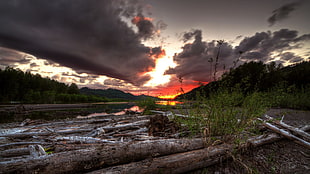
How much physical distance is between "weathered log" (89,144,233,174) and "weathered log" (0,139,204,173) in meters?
0.14

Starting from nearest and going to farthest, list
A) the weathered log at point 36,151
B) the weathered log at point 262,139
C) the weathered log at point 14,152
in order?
the weathered log at point 36,151 → the weathered log at point 14,152 → the weathered log at point 262,139

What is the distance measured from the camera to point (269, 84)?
50.4ft

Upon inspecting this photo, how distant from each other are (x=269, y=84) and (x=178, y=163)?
20191 millimetres

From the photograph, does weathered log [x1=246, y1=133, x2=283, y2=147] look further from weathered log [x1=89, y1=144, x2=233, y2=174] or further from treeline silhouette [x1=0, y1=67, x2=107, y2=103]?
treeline silhouette [x1=0, y1=67, x2=107, y2=103]

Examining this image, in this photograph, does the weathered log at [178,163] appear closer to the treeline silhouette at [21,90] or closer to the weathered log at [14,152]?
the weathered log at [14,152]

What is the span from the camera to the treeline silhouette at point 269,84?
3543 mm

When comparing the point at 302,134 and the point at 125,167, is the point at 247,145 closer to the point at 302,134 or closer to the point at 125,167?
the point at 302,134

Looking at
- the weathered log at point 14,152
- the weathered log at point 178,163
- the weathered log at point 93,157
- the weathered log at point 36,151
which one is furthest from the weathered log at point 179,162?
the weathered log at point 14,152

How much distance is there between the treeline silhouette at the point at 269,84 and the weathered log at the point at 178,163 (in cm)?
165

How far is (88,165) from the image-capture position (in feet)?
5.91

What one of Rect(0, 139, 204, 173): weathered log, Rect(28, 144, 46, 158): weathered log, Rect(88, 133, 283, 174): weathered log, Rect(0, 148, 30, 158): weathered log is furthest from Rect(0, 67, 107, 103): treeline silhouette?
Rect(88, 133, 283, 174): weathered log

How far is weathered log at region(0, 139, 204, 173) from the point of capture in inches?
61.4

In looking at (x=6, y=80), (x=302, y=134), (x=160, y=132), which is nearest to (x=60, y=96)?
(x=6, y=80)

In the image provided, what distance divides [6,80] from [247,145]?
3117 inches
